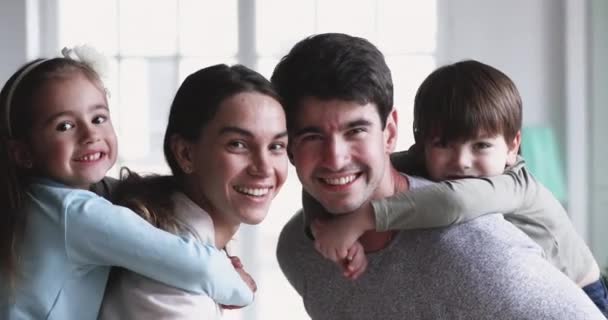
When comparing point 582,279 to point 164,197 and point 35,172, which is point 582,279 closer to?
point 164,197

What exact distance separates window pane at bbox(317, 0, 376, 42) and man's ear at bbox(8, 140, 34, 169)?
3.44 meters

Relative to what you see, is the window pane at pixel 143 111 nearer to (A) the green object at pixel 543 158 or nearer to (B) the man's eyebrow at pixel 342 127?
(A) the green object at pixel 543 158

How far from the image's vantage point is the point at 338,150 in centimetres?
162

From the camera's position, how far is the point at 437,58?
479 cm

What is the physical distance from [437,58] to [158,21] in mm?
1732

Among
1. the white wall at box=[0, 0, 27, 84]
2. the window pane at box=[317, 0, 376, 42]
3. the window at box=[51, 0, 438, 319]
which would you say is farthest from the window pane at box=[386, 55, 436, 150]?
the white wall at box=[0, 0, 27, 84]

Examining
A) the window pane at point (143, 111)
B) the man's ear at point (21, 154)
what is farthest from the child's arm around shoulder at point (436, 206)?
the window pane at point (143, 111)

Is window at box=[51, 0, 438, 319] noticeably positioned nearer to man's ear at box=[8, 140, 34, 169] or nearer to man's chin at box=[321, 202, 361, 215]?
man's chin at box=[321, 202, 361, 215]

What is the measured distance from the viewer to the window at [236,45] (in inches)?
191

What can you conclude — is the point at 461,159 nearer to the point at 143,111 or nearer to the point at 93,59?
the point at 93,59

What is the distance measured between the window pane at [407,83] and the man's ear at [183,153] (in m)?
3.35

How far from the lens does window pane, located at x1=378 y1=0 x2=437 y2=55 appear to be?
4840 millimetres

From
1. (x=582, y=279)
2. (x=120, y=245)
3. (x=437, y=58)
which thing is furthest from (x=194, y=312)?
(x=437, y=58)

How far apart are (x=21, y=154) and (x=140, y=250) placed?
37cm
